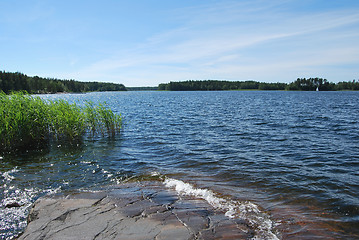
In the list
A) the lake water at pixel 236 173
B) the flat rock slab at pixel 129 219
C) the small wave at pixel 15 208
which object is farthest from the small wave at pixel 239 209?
the small wave at pixel 15 208

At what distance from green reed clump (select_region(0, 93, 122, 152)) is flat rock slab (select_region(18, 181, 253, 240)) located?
9.39m

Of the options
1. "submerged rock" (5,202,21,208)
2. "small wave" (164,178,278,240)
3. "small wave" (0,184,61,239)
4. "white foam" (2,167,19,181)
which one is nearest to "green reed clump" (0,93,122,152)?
"white foam" (2,167,19,181)

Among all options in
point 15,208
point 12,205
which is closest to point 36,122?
point 12,205

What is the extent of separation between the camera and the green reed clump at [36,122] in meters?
14.2

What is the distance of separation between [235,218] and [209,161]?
6690 millimetres

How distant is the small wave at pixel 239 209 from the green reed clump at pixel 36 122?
37.1 ft

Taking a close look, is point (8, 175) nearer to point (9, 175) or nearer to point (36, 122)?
point (9, 175)

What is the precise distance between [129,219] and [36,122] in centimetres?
1310

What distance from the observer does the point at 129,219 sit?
6258mm

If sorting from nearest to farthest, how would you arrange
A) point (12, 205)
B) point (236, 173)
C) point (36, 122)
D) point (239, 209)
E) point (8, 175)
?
point (239, 209)
point (12, 205)
point (8, 175)
point (236, 173)
point (36, 122)

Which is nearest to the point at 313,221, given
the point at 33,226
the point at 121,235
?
the point at 121,235

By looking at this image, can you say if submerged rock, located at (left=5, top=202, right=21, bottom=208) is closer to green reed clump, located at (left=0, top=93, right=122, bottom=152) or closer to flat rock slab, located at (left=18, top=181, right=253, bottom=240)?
flat rock slab, located at (left=18, top=181, right=253, bottom=240)

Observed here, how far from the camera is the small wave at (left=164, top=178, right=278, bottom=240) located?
6137mm

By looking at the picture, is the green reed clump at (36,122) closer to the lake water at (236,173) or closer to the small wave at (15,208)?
the lake water at (236,173)
